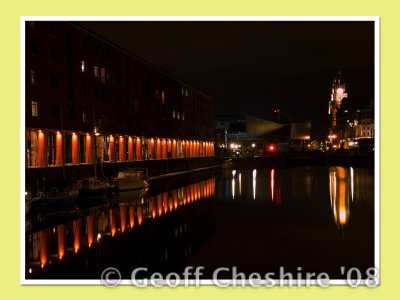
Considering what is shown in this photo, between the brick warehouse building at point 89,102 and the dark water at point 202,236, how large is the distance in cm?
499

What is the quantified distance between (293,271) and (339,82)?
166596 mm

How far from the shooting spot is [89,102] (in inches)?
1421

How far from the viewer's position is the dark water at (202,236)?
14633 millimetres

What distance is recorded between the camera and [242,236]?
19.3 metres

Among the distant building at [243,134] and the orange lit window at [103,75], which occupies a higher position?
the orange lit window at [103,75]

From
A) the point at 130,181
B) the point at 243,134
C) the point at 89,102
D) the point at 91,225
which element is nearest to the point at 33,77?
the point at 89,102

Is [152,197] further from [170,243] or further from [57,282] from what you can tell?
[57,282]

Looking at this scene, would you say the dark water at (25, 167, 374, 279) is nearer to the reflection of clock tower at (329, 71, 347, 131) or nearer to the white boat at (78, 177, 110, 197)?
the white boat at (78, 177, 110, 197)

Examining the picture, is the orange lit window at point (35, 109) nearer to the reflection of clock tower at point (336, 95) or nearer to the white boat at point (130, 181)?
the white boat at point (130, 181)

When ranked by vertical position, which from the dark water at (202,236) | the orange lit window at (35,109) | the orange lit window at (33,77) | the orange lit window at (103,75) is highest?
the orange lit window at (103,75)

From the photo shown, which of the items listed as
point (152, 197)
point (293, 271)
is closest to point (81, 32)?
point (152, 197)

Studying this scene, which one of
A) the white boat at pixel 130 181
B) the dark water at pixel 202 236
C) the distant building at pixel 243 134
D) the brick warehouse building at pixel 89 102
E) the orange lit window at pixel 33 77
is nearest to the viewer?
the dark water at pixel 202 236

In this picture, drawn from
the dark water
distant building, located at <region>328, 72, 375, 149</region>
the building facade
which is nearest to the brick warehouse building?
the building facade

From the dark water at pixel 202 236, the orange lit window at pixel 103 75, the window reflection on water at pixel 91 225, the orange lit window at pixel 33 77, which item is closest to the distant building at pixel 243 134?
the orange lit window at pixel 103 75
